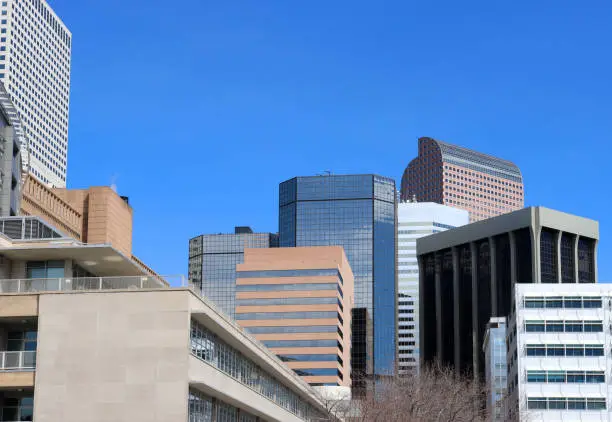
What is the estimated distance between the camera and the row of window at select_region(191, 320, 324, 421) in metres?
60.4

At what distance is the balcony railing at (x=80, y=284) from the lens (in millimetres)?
57375

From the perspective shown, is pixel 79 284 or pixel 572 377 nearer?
pixel 79 284

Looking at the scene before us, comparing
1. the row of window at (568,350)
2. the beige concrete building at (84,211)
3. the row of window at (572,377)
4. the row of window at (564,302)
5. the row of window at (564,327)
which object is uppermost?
the beige concrete building at (84,211)

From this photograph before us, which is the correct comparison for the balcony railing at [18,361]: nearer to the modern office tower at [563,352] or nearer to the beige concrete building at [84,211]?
the beige concrete building at [84,211]

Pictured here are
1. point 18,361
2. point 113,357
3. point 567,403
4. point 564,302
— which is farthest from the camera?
point 564,302

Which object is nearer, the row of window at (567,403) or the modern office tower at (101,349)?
the modern office tower at (101,349)

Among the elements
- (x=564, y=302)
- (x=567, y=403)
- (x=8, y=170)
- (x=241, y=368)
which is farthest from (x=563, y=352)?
(x=8, y=170)

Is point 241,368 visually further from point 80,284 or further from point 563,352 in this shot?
point 563,352

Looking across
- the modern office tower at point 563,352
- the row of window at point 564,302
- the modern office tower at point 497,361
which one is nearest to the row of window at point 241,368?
the modern office tower at point 563,352

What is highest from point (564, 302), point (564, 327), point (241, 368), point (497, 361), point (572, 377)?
point (564, 302)

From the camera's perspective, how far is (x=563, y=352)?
128 m

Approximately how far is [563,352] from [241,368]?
64671 mm

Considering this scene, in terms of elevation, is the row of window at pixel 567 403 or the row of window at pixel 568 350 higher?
the row of window at pixel 568 350

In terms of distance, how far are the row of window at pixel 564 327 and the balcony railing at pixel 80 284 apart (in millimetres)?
80454
